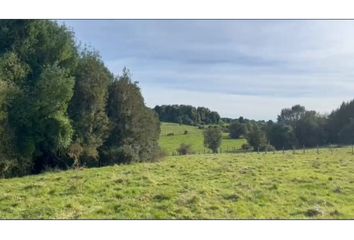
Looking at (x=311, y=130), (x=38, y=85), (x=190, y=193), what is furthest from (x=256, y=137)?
(x=38, y=85)

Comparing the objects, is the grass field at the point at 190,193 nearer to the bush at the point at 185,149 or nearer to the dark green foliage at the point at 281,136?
the dark green foliage at the point at 281,136

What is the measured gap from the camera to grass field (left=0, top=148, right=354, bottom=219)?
22.5ft

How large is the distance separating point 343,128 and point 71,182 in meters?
6.52

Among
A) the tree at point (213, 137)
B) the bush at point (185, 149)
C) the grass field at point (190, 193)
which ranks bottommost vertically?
the grass field at point (190, 193)

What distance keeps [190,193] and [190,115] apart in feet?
6.30

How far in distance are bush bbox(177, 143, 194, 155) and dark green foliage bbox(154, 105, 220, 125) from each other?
314cm

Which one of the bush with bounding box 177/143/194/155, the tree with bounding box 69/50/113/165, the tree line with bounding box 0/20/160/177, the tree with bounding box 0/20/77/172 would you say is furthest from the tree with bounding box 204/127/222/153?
the tree with bounding box 0/20/77/172

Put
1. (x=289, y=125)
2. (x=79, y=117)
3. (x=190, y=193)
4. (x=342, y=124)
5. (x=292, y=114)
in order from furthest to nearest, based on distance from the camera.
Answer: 1. (x=79, y=117)
2. (x=289, y=125)
3. (x=342, y=124)
4. (x=292, y=114)
5. (x=190, y=193)

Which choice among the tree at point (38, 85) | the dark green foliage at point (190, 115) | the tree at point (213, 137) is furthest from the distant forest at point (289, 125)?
the tree at point (38, 85)

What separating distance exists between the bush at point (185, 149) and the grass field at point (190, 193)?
43.3 inches

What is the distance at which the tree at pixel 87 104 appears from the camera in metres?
13.3

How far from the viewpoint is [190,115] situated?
8906 millimetres

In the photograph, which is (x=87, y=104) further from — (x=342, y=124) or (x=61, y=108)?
(x=342, y=124)
